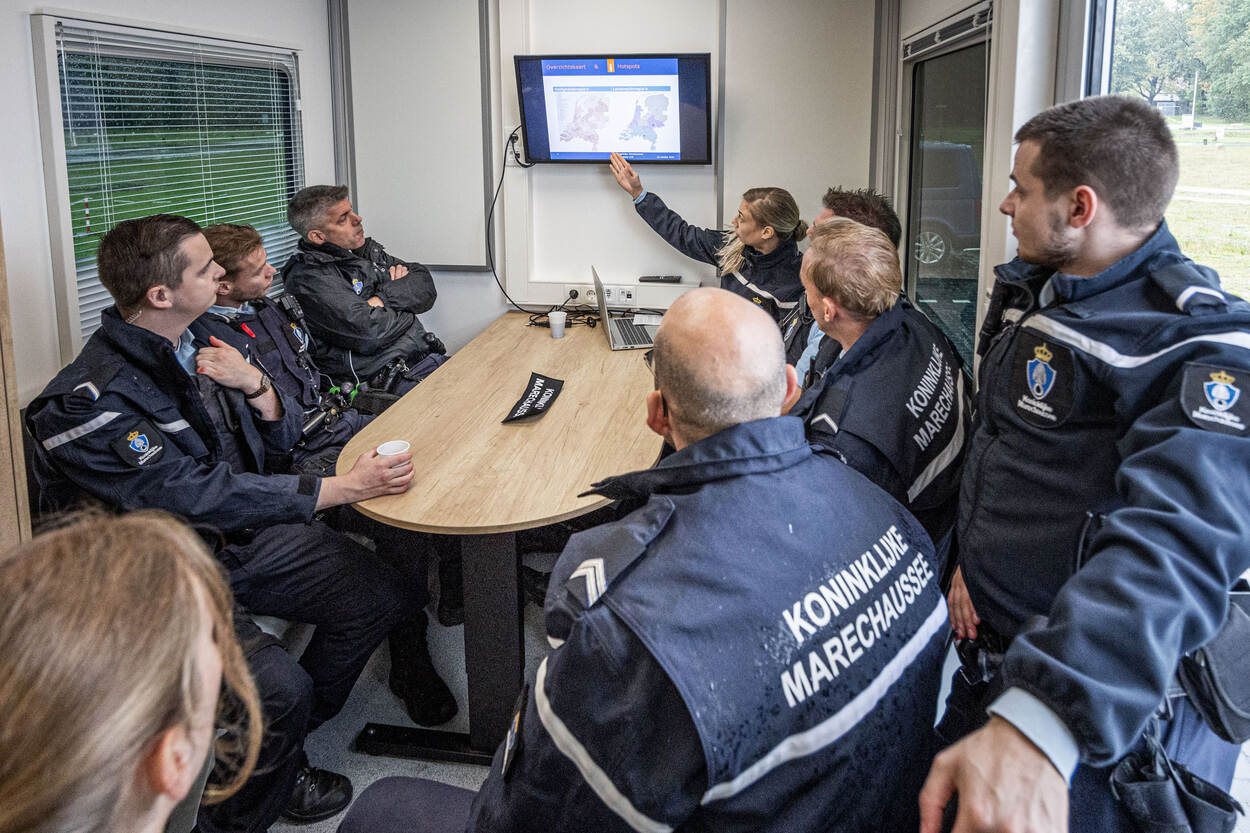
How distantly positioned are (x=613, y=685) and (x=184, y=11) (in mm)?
3339

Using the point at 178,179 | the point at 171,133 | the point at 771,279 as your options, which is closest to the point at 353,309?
the point at 178,179

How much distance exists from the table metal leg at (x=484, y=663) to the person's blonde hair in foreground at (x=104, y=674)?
144 centimetres

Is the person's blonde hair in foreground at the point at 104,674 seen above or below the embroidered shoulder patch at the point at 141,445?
above

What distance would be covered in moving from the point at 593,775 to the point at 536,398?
79.2 inches

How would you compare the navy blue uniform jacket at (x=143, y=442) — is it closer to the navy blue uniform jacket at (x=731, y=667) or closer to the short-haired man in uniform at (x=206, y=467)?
the short-haired man in uniform at (x=206, y=467)

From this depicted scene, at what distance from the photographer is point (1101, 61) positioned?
225 cm

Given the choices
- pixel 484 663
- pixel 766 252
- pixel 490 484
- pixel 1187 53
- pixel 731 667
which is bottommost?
pixel 484 663

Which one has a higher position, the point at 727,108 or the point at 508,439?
the point at 727,108

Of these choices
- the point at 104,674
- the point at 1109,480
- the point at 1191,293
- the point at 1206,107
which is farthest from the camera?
the point at 1206,107

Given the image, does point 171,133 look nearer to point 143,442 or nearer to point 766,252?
point 143,442

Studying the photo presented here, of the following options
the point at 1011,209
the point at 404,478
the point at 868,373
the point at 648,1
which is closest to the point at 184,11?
the point at 648,1

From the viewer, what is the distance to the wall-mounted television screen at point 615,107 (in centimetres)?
418

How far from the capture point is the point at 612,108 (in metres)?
4.30

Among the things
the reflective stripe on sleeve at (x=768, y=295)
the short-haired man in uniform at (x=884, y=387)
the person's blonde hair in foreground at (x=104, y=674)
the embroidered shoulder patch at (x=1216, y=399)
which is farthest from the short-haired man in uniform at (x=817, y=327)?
the person's blonde hair in foreground at (x=104, y=674)
